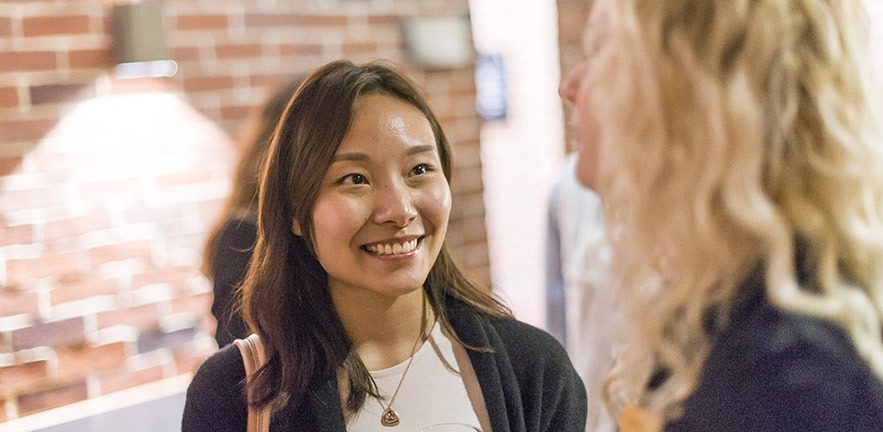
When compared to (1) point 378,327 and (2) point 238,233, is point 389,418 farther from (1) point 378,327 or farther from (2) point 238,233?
(2) point 238,233

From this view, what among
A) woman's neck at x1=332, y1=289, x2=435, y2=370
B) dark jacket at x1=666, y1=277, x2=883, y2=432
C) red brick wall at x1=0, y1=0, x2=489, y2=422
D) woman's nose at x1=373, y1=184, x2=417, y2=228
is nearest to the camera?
dark jacket at x1=666, y1=277, x2=883, y2=432

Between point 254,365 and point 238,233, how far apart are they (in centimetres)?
46

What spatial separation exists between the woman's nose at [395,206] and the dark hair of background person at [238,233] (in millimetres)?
366

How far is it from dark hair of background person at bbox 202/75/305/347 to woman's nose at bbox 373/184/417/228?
37 centimetres

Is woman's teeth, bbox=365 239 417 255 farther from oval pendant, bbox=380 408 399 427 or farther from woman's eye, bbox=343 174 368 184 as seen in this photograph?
oval pendant, bbox=380 408 399 427

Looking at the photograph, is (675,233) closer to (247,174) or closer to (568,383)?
(568,383)

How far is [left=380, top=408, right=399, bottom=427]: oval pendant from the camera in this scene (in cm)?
150

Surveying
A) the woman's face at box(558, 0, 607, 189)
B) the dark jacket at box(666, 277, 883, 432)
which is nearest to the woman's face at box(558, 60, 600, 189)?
the woman's face at box(558, 0, 607, 189)

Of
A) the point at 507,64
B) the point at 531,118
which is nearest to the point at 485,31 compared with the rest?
the point at 507,64

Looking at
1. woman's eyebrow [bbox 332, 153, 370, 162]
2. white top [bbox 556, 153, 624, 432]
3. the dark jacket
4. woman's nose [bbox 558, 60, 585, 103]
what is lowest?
white top [bbox 556, 153, 624, 432]

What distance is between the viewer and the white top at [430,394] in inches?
59.4

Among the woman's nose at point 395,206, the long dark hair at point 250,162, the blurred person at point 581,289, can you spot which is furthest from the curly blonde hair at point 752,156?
the long dark hair at point 250,162

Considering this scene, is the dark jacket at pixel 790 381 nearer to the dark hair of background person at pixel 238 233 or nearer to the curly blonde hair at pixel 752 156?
the curly blonde hair at pixel 752 156

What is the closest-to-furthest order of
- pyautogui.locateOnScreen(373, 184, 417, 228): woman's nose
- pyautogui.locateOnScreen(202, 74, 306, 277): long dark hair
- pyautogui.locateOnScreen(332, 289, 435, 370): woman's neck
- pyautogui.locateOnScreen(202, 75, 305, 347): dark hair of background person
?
pyautogui.locateOnScreen(373, 184, 417, 228): woman's nose, pyautogui.locateOnScreen(332, 289, 435, 370): woman's neck, pyautogui.locateOnScreen(202, 75, 305, 347): dark hair of background person, pyautogui.locateOnScreen(202, 74, 306, 277): long dark hair
